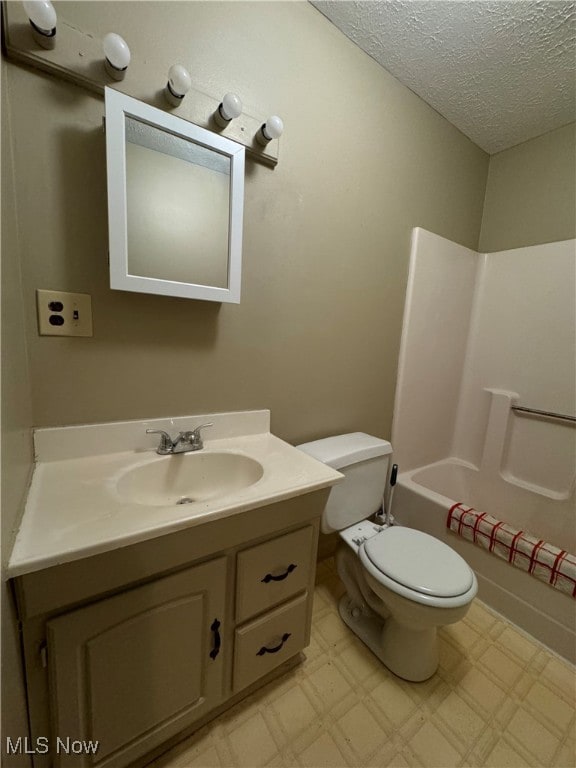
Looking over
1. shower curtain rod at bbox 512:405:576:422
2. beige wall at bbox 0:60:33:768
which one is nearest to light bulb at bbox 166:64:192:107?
beige wall at bbox 0:60:33:768

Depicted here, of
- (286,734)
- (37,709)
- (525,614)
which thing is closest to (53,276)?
(37,709)

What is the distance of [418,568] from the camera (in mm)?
1080

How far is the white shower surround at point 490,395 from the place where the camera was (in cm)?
160

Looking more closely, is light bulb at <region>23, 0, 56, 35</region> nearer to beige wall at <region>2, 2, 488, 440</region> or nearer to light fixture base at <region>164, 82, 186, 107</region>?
beige wall at <region>2, 2, 488, 440</region>

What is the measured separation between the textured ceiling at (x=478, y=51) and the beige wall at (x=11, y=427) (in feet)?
4.23

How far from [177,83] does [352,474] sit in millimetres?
1438

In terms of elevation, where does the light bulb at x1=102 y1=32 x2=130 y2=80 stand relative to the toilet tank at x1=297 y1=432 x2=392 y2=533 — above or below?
above

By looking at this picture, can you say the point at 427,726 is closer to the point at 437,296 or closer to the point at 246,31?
the point at 437,296

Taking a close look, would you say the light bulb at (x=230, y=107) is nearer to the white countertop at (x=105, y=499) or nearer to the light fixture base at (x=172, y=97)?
the light fixture base at (x=172, y=97)

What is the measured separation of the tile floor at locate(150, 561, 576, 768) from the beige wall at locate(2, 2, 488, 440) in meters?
0.92

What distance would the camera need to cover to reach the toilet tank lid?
1259 millimetres

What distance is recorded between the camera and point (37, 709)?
2.13 ft

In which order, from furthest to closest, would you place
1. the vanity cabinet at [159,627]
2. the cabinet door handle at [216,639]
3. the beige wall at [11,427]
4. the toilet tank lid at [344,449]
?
the toilet tank lid at [344,449], the cabinet door handle at [216,639], the vanity cabinet at [159,627], the beige wall at [11,427]

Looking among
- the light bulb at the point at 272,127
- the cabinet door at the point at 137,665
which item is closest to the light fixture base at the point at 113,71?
the light bulb at the point at 272,127
